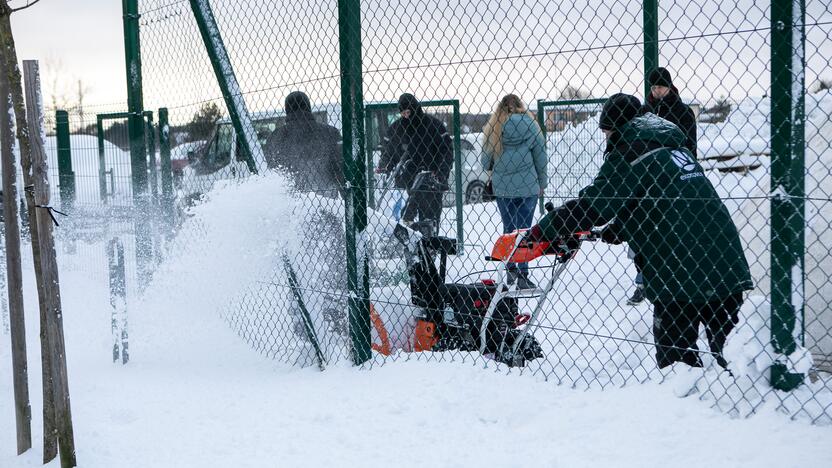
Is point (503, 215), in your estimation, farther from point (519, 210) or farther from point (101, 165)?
point (101, 165)

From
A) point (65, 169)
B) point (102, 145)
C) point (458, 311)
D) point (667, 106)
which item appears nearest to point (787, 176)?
point (667, 106)

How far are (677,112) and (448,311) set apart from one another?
181cm

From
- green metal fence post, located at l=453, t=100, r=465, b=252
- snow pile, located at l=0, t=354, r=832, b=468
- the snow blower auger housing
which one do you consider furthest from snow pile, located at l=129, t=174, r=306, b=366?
green metal fence post, located at l=453, t=100, r=465, b=252

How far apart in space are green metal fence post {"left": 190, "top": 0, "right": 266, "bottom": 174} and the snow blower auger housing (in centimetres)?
100

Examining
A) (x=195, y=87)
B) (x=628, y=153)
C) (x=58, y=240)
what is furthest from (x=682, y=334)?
(x=58, y=240)

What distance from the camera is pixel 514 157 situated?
6.79 meters

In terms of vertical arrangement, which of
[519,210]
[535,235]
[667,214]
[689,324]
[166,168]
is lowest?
[689,324]

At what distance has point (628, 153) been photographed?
13.3 feet

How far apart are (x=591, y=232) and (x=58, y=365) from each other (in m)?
2.46

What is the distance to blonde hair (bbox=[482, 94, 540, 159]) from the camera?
6.25 metres

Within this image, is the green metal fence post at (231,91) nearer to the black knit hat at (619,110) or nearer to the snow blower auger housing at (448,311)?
the snow blower auger housing at (448,311)

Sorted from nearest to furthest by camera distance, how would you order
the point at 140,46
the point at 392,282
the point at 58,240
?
the point at 392,282 → the point at 140,46 → the point at 58,240

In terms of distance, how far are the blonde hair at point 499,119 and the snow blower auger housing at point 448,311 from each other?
1312 millimetres

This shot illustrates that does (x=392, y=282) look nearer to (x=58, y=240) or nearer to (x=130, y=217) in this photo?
(x=130, y=217)
